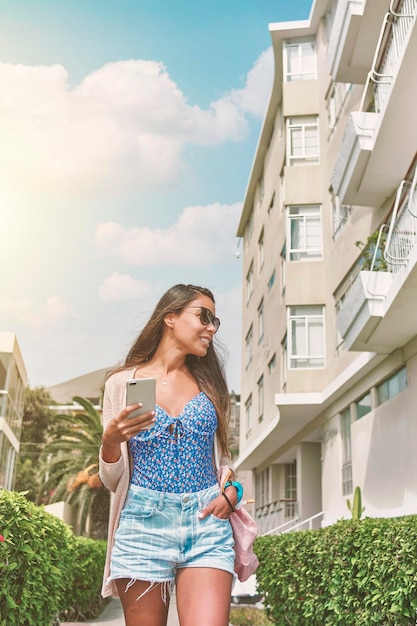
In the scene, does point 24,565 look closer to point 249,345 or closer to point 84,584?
point 84,584

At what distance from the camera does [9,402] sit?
28.0 metres

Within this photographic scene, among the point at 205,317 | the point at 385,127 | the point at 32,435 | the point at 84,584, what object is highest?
the point at 385,127

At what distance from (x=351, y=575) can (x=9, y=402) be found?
22.8 m

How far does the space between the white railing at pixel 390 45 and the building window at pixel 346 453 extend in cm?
799

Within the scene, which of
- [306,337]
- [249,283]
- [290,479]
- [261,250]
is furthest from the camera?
[249,283]

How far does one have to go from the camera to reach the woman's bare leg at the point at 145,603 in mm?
2764

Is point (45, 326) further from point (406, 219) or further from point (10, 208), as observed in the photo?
point (406, 219)

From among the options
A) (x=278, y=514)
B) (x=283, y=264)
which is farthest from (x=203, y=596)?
(x=278, y=514)

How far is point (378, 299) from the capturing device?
12.5m

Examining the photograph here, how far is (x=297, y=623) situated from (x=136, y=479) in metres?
6.58

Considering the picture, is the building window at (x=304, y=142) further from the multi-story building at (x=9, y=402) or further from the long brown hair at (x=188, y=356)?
the long brown hair at (x=188, y=356)

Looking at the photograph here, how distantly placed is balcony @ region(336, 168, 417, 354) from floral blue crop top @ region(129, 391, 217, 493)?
7.96 meters

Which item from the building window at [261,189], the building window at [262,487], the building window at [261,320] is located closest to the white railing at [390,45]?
the building window at [261,320]

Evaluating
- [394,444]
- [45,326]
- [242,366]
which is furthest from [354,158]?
[45,326]
